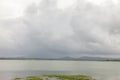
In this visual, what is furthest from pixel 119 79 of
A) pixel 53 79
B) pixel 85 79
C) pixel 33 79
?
pixel 33 79

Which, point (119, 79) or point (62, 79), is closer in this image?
point (62, 79)

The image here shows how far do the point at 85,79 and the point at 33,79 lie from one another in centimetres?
1498

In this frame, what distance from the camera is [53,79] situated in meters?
64.5

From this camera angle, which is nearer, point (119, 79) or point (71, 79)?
point (71, 79)

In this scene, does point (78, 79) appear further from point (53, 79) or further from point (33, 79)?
point (33, 79)

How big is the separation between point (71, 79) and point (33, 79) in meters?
10.6

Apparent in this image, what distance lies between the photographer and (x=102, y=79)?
220 feet

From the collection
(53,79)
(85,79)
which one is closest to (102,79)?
(85,79)

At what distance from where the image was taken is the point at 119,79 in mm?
68812

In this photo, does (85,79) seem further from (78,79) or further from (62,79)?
(62,79)

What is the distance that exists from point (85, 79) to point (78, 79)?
2.08 metres

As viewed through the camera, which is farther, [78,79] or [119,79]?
[119,79]

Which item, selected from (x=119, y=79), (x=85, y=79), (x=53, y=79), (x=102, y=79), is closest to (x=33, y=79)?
(x=53, y=79)

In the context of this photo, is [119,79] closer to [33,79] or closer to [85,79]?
[85,79]
